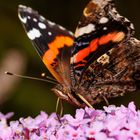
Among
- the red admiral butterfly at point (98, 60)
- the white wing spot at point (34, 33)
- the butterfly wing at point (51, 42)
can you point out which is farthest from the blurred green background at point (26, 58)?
the red admiral butterfly at point (98, 60)

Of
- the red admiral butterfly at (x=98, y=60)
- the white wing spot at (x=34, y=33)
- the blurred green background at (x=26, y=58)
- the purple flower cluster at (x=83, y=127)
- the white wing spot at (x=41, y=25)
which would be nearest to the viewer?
the purple flower cluster at (x=83, y=127)

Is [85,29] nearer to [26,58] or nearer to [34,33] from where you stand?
[34,33]

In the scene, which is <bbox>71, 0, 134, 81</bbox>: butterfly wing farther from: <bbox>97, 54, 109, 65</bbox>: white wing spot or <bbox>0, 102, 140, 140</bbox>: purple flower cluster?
<bbox>0, 102, 140, 140</bbox>: purple flower cluster

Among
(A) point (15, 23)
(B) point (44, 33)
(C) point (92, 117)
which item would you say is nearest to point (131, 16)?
(A) point (15, 23)

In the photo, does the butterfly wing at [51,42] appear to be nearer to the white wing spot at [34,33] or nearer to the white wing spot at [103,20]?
the white wing spot at [34,33]

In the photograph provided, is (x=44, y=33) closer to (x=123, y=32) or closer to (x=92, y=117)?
(x=123, y=32)

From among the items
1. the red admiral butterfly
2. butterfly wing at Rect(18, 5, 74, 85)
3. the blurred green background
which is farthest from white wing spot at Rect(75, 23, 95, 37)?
the blurred green background
